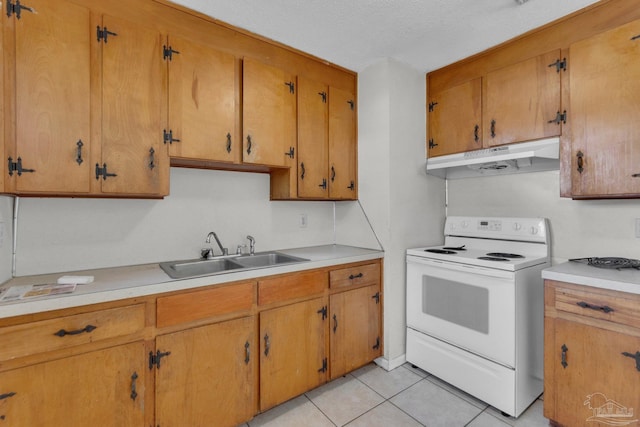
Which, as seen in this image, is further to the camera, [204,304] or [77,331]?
[204,304]

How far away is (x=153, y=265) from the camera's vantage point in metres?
1.94

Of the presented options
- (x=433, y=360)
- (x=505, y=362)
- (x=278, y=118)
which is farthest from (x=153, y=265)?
(x=505, y=362)

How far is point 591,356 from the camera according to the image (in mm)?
1589

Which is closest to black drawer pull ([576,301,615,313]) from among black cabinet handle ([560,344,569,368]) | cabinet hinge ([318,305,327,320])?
black cabinet handle ([560,344,569,368])

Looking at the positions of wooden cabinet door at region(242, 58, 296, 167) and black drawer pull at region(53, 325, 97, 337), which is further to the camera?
wooden cabinet door at region(242, 58, 296, 167)

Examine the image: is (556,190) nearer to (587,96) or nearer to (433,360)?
(587,96)

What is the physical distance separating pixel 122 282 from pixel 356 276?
1547 millimetres

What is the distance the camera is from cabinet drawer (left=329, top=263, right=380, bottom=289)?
87.0 inches

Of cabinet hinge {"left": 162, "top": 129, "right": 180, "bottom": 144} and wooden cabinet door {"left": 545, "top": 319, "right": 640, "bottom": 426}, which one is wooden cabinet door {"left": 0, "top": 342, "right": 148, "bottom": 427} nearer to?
cabinet hinge {"left": 162, "top": 129, "right": 180, "bottom": 144}

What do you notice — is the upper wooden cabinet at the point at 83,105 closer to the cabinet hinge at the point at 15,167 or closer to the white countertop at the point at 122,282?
the cabinet hinge at the point at 15,167

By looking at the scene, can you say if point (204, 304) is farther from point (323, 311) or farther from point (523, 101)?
point (523, 101)

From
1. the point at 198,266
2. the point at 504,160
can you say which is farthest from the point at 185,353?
the point at 504,160

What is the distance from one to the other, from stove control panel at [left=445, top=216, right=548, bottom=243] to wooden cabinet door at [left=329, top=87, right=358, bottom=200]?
96 centimetres

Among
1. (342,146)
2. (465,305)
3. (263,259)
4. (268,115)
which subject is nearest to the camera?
(465,305)
